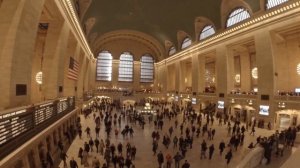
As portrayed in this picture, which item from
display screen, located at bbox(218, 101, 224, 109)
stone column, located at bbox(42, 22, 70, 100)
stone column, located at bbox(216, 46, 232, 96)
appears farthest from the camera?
display screen, located at bbox(218, 101, 224, 109)

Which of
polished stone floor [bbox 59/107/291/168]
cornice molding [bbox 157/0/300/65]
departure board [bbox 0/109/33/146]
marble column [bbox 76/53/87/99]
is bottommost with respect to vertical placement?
polished stone floor [bbox 59/107/291/168]

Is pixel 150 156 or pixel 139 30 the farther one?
pixel 139 30

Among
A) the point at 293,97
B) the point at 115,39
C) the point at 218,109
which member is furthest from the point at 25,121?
the point at 115,39

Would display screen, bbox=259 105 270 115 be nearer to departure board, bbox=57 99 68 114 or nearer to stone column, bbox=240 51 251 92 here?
stone column, bbox=240 51 251 92

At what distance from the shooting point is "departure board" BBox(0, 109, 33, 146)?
6.22 m

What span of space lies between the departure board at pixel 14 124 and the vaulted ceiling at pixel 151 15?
17.9 metres

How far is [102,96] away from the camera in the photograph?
4250 centimetres

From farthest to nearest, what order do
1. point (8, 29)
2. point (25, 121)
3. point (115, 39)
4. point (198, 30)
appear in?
point (115, 39) < point (198, 30) < point (8, 29) < point (25, 121)

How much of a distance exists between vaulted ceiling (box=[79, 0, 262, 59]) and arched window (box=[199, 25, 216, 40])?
1.16 meters

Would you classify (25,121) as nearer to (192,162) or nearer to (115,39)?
(192,162)

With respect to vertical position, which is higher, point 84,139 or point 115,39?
point 115,39

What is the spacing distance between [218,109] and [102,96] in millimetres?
21813

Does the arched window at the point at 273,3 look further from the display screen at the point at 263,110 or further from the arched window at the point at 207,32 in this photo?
the arched window at the point at 207,32

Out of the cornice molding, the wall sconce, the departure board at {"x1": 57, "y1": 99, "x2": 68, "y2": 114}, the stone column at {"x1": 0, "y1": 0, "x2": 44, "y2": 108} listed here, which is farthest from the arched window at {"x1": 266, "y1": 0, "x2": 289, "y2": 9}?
the stone column at {"x1": 0, "y1": 0, "x2": 44, "y2": 108}
